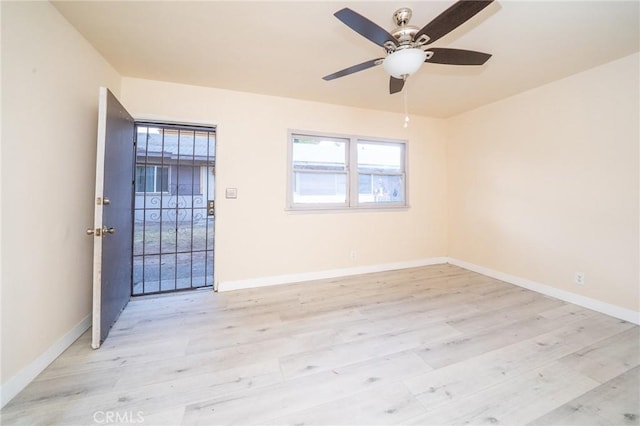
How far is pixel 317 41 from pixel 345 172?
6.10 ft

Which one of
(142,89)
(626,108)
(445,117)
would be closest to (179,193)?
(142,89)

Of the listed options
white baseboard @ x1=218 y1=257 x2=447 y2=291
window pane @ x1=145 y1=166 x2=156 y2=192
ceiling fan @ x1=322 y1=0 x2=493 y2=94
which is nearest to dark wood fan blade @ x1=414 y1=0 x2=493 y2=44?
ceiling fan @ x1=322 y1=0 x2=493 y2=94

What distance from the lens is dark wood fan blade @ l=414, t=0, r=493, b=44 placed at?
1188 mm

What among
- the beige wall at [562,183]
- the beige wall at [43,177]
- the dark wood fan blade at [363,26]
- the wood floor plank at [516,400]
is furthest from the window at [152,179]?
the beige wall at [562,183]

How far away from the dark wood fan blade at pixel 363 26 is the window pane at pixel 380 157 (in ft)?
7.33

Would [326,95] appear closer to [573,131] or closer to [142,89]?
[142,89]

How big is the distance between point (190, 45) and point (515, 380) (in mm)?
3586

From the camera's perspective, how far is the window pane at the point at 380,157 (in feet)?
12.5

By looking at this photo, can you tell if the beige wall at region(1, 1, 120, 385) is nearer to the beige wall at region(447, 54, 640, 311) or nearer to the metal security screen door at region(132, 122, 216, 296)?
the metal security screen door at region(132, 122, 216, 296)

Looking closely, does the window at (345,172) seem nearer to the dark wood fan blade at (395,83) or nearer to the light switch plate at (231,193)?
the light switch plate at (231,193)

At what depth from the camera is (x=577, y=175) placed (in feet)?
8.73
